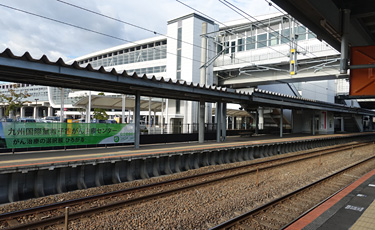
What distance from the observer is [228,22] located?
40281 mm

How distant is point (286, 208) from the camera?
24.8ft

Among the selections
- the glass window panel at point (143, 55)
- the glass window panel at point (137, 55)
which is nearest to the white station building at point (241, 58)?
the glass window panel at point (143, 55)

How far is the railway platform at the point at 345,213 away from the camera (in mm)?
5352

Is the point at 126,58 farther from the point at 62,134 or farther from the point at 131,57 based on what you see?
the point at 62,134

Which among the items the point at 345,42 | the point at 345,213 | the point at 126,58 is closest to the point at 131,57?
the point at 126,58

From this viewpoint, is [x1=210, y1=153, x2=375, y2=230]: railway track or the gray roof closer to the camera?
[x1=210, y1=153, x2=375, y2=230]: railway track

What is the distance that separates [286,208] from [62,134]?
10855 mm

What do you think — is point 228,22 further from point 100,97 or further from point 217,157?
point 217,157

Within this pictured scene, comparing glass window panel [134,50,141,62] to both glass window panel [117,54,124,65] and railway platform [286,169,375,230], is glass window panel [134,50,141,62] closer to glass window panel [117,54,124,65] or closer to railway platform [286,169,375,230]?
glass window panel [117,54,124,65]

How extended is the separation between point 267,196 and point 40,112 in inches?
4516

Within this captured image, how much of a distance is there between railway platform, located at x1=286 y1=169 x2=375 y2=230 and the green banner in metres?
11.3

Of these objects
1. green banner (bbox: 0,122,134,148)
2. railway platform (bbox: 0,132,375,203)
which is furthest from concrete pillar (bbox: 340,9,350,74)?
green banner (bbox: 0,122,134,148)

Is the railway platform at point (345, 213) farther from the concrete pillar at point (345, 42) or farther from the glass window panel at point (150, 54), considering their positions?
the glass window panel at point (150, 54)

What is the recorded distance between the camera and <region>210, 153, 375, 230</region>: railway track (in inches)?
247
